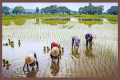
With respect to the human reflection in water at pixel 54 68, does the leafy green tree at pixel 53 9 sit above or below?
above

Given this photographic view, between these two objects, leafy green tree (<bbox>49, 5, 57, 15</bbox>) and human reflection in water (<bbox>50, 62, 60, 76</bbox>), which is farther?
leafy green tree (<bbox>49, 5, 57, 15</bbox>)

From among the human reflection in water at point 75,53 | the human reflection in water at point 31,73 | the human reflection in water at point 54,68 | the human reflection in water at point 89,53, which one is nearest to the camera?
the human reflection in water at point 31,73

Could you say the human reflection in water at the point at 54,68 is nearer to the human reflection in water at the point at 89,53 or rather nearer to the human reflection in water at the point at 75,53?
the human reflection in water at the point at 75,53

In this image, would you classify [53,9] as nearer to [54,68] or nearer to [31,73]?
[54,68]

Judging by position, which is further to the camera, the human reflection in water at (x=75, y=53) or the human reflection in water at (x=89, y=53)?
the human reflection in water at (x=75, y=53)

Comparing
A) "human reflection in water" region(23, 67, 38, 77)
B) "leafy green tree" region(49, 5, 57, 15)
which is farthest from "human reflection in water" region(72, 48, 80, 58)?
"leafy green tree" region(49, 5, 57, 15)

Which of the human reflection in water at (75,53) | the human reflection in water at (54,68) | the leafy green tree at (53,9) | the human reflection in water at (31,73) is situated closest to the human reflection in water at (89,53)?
the human reflection in water at (75,53)

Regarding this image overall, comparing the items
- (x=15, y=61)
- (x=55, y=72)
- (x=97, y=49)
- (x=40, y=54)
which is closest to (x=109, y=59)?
(x=97, y=49)

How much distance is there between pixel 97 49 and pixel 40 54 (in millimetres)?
2692

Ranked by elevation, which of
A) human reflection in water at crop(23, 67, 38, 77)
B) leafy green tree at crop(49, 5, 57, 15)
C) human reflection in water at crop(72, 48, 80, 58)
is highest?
leafy green tree at crop(49, 5, 57, 15)

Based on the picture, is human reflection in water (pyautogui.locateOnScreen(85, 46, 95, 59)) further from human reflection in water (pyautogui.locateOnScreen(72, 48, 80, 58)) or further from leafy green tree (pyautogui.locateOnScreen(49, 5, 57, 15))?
leafy green tree (pyautogui.locateOnScreen(49, 5, 57, 15))

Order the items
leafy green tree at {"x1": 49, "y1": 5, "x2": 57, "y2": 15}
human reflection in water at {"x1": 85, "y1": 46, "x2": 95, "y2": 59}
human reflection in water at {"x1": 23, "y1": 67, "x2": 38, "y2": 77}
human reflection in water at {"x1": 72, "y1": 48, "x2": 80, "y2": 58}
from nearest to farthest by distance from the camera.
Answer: human reflection in water at {"x1": 23, "y1": 67, "x2": 38, "y2": 77}, human reflection in water at {"x1": 85, "y1": 46, "x2": 95, "y2": 59}, human reflection in water at {"x1": 72, "y1": 48, "x2": 80, "y2": 58}, leafy green tree at {"x1": 49, "y1": 5, "x2": 57, "y2": 15}

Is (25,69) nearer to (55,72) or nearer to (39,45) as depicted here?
(55,72)

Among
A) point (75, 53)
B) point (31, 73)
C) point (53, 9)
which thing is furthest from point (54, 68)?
point (53, 9)
